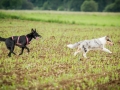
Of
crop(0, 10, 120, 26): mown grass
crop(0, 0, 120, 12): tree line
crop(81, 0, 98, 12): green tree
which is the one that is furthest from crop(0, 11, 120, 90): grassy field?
crop(81, 0, 98, 12): green tree

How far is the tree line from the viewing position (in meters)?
76.9

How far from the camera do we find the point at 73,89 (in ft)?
22.9

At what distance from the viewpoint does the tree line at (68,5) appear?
7694 cm

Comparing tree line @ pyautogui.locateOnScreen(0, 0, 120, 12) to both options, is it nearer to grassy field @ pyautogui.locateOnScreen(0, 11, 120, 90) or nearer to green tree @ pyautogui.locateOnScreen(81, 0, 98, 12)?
green tree @ pyautogui.locateOnScreen(81, 0, 98, 12)

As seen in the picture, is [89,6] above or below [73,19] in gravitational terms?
above

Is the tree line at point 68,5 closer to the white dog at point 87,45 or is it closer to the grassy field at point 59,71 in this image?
the white dog at point 87,45

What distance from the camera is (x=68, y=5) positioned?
9081 centimetres

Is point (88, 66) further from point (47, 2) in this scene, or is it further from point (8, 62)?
point (47, 2)

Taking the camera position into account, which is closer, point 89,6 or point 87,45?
point 87,45

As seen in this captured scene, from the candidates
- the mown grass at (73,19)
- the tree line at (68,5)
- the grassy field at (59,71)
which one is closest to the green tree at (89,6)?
the tree line at (68,5)

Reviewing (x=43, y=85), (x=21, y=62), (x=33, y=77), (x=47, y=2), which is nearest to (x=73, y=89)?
(x=43, y=85)

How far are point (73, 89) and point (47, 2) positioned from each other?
90756 millimetres

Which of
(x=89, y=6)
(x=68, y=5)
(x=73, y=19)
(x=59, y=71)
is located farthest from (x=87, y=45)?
(x=68, y=5)

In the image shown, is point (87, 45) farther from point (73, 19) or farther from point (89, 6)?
point (89, 6)
